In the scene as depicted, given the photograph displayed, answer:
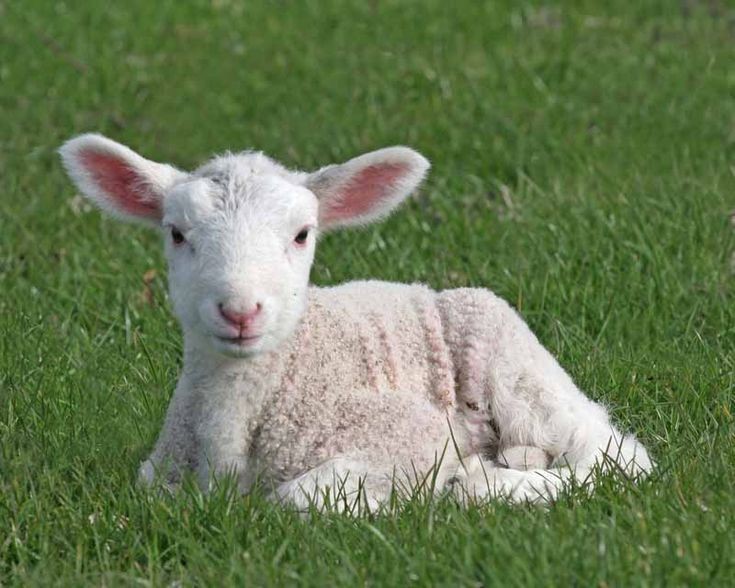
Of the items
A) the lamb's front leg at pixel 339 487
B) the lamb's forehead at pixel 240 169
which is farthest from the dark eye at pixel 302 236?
the lamb's front leg at pixel 339 487

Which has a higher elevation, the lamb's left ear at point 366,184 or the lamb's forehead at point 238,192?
the lamb's forehead at point 238,192

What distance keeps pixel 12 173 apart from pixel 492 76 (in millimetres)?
3246

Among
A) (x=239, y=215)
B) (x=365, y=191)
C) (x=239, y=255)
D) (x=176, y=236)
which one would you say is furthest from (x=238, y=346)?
(x=365, y=191)

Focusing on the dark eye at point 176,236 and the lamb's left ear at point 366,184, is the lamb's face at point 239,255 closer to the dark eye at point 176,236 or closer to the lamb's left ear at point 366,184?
the dark eye at point 176,236

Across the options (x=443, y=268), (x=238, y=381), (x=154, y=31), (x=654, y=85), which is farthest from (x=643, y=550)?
(x=154, y=31)

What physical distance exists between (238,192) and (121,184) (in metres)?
0.61

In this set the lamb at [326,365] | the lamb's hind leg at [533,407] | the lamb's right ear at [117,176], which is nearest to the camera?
the lamb at [326,365]

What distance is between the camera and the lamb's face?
181 inches

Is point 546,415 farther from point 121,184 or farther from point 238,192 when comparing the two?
point 121,184

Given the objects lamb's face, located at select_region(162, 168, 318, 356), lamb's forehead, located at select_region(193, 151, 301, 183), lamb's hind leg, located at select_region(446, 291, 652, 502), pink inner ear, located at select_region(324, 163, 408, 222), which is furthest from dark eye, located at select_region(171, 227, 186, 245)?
lamb's hind leg, located at select_region(446, 291, 652, 502)

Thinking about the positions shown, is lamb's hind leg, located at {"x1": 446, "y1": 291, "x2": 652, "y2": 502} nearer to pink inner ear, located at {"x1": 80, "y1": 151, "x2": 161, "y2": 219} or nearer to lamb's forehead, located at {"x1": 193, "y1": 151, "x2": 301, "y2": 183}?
lamb's forehead, located at {"x1": 193, "y1": 151, "x2": 301, "y2": 183}

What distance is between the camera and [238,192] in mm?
4863

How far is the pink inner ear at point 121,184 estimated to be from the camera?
206 inches

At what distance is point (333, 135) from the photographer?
31.4 ft
